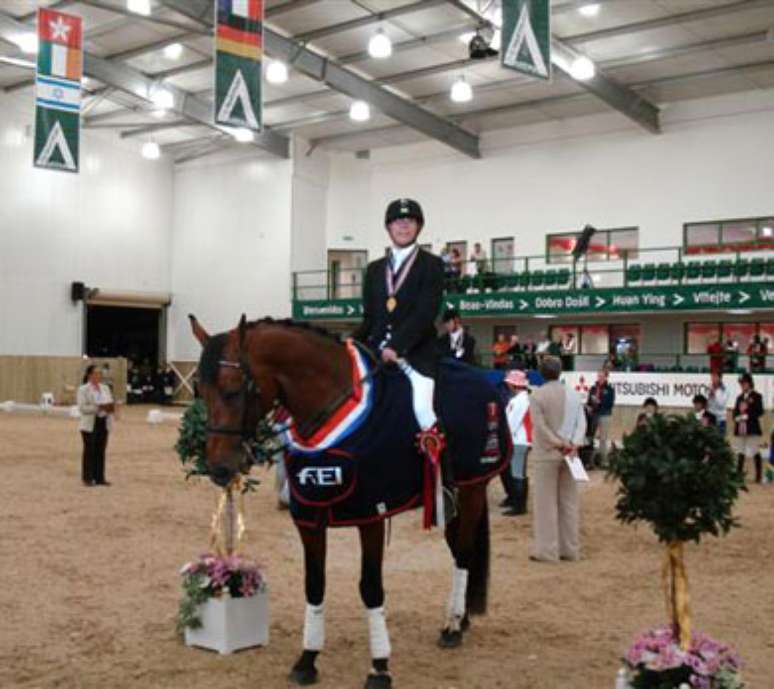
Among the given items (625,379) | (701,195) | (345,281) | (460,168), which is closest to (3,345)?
(345,281)

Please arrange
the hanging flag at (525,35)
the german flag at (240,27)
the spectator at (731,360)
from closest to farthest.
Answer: the hanging flag at (525,35)
the german flag at (240,27)
the spectator at (731,360)

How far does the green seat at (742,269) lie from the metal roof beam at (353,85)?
10.7 metres

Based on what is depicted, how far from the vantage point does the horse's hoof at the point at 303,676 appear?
4.97 metres

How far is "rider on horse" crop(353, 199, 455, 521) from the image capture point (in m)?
5.04

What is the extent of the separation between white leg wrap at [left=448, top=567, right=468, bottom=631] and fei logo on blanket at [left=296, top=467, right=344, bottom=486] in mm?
1485

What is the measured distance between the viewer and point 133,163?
117ft

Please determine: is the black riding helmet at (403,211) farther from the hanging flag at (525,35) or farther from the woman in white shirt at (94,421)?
the hanging flag at (525,35)

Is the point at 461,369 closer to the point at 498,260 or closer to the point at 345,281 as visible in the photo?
the point at 498,260

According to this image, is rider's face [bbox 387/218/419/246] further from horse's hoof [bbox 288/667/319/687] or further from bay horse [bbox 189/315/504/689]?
horse's hoof [bbox 288/667/319/687]

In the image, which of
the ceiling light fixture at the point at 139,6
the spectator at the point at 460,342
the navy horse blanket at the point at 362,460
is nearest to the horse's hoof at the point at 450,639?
the navy horse blanket at the point at 362,460

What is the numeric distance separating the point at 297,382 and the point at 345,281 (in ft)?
98.3

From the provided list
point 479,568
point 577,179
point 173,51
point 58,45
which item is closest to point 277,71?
point 173,51

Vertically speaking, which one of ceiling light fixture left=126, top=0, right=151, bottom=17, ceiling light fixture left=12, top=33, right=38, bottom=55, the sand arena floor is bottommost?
the sand arena floor

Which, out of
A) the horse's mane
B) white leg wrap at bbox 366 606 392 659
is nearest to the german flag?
the horse's mane
